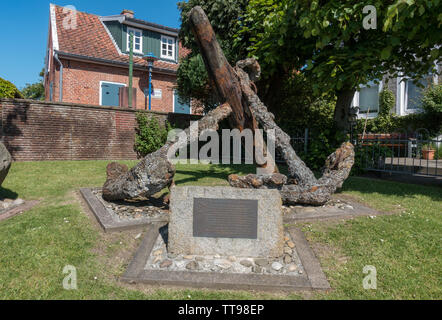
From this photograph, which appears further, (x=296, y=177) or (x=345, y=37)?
(x=345, y=37)

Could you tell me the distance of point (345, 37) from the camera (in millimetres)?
5672

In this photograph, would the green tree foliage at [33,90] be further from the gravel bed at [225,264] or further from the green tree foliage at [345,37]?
the gravel bed at [225,264]

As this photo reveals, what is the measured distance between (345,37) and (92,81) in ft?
45.4

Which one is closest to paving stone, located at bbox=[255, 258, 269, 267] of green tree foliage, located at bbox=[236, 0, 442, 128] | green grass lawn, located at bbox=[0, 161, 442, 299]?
green grass lawn, located at bbox=[0, 161, 442, 299]

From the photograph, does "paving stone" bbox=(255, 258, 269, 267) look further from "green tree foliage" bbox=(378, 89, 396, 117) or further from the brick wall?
"green tree foliage" bbox=(378, 89, 396, 117)

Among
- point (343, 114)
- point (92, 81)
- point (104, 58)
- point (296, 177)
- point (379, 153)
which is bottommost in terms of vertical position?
point (296, 177)

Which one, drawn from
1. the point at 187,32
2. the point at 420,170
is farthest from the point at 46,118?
the point at 420,170

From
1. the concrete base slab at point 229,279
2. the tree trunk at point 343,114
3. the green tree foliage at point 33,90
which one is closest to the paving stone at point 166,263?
the concrete base slab at point 229,279

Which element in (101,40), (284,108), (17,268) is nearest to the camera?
(17,268)

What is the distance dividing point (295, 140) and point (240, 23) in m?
4.34

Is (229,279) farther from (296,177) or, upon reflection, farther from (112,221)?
(296,177)

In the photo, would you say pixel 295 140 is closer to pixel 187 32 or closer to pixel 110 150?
pixel 187 32

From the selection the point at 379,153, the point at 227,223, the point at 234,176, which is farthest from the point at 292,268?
the point at 379,153

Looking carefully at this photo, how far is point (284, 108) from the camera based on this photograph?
11680 mm
